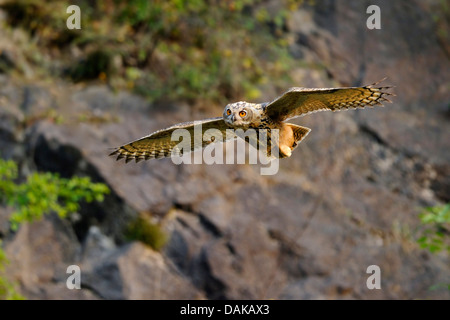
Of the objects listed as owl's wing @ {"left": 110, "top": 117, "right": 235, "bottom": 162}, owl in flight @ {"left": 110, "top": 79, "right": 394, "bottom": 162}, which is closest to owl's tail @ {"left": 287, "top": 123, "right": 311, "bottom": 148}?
owl in flight @ {"left": 110, "top": 79, "right": 394, "bottom": 162}

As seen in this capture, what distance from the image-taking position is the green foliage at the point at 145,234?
28.8 ft

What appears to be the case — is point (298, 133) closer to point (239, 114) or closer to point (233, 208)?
point (239, 114)

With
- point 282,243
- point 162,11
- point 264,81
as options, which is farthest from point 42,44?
point 282,243

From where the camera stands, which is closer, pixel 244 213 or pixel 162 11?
pixel 244 213

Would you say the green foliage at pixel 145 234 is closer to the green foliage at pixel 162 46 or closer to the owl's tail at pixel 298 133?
the green foliage at pixel 162 46

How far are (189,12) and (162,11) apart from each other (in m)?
0.50

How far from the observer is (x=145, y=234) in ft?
28.9

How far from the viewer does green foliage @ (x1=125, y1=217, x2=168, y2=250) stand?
28.8ft

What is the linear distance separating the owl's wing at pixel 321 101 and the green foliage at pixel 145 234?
4297mm

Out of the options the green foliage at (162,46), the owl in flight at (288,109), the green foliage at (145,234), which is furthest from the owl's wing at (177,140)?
the green foliage at (162,46)

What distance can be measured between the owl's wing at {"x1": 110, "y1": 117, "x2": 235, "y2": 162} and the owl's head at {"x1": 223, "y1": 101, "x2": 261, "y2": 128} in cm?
51

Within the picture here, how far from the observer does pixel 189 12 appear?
10648 millimetres

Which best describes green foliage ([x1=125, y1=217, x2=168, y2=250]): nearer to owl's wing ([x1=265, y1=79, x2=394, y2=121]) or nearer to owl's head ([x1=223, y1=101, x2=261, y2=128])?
owl's wing ([x1=265, y1=79, x2=394, y2=121])

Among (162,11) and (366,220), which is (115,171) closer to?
(162,11)
